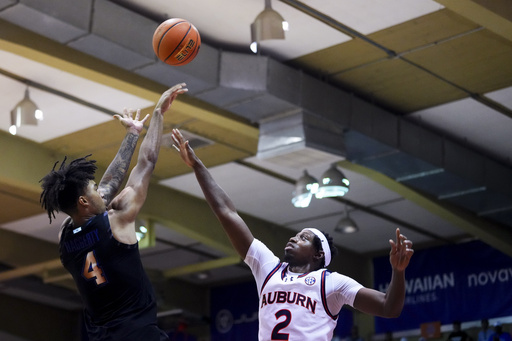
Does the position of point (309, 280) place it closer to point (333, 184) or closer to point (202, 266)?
point (333, 184)

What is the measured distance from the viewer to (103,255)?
5.43 m

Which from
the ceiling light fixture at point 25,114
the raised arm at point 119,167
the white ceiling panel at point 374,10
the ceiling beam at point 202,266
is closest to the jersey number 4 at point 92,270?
the raised arm at point 119,167

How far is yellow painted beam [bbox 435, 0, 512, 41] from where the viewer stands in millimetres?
9547

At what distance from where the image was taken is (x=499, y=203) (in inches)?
594

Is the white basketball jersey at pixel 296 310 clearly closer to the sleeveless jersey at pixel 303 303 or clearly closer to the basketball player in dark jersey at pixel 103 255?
the sleeveless jersey at pixel 303 303

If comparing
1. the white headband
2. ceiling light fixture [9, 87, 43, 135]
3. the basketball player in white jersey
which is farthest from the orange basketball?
ceiling light fixture [9, 87, 43, 135]

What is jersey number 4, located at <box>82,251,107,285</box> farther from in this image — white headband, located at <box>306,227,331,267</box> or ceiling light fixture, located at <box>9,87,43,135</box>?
ceiling light fixture, located at <box>9,87,43,135</box>

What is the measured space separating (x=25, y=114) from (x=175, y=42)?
14.9 ft

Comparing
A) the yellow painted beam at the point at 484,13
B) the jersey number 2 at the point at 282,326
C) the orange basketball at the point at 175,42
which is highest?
the yellow painted beam at the point at 484,13

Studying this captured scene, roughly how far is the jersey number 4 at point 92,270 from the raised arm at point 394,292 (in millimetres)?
1844

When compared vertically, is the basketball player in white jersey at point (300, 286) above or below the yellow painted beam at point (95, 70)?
below

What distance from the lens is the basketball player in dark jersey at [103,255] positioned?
5414 mm

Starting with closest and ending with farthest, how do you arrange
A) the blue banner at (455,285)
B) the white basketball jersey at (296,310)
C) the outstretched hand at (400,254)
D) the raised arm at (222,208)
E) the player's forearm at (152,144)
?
the outstretched hand at (400,254) → the player's forearm at (152,144) → the white basketball jersey at (296,310) → the raised arm at (222,208) → the blue banner at (455,285)

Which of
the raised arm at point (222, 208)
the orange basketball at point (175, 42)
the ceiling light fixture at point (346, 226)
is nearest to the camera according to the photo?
the raised arm at point (222, 208)
